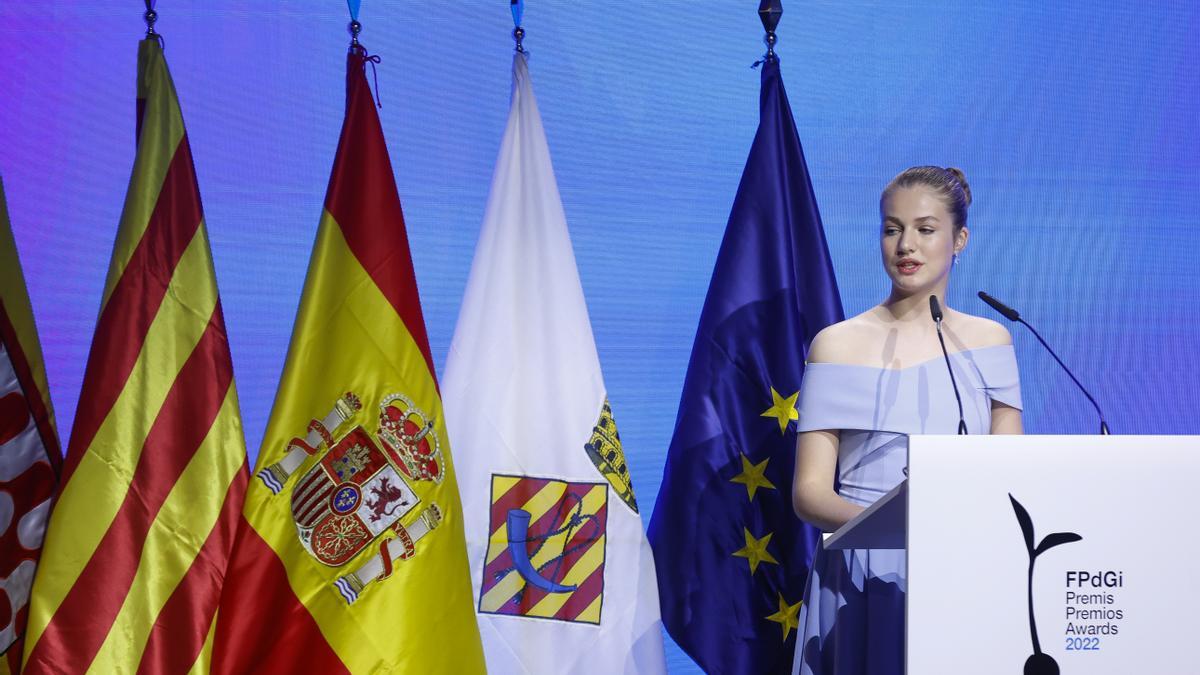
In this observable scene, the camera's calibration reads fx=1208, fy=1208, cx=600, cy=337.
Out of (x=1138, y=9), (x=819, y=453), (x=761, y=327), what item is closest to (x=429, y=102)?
(x=761, y=327)

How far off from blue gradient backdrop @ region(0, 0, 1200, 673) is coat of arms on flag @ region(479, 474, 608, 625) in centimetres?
44

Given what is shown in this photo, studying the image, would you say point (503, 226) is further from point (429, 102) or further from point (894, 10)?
point (894, 10)

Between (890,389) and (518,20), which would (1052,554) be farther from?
(518,20)

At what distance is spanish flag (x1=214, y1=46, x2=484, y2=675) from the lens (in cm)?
240

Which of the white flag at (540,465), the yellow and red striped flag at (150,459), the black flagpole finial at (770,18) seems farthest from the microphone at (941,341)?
the yellow and red striped flag at (150,459)

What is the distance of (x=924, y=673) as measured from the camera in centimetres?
138

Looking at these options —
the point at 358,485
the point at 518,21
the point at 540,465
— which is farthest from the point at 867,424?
the point at 518,21

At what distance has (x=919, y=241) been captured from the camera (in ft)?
7.48

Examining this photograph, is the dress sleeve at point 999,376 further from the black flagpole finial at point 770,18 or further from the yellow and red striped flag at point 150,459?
the yellow and red striped flag at point 150,459

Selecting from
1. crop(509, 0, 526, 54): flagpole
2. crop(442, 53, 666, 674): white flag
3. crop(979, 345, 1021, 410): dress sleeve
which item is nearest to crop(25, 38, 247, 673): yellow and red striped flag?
crop(442, 53, 666, 674): white flag

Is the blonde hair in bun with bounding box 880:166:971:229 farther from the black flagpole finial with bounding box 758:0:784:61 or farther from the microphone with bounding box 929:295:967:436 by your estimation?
the black flagpole finial with bounding box 758:0:784:61

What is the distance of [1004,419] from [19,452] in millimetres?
1948

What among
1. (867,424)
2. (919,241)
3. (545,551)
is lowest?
(545,551)

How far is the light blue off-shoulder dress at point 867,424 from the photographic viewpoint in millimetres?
2160
